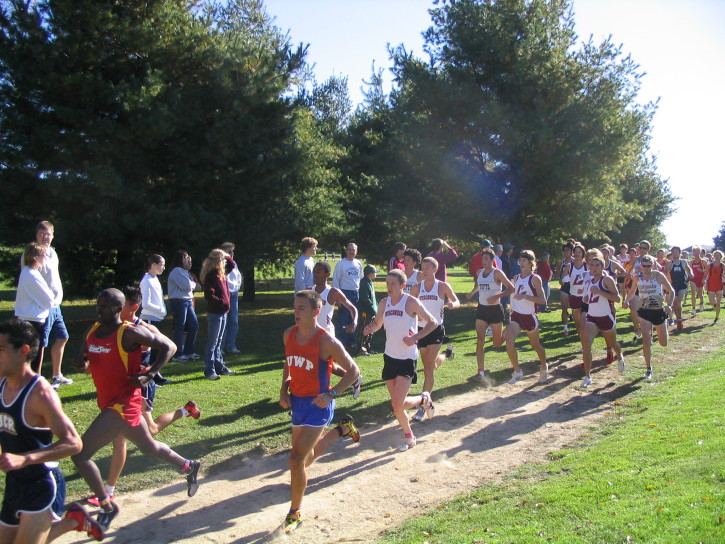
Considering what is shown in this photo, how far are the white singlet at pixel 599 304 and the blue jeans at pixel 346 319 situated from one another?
4417mm

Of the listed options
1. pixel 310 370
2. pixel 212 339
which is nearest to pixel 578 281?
pixel 212 339

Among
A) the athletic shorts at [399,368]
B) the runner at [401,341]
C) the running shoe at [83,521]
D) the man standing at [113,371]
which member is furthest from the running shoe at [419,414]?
the running shoe at [83,521]

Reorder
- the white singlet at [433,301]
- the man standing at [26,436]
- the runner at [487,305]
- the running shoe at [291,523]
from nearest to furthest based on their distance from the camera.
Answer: the man standing at [26,436]
the running shoe at [291,523]
the white singlet at [433,301]
the runner at [487,305]

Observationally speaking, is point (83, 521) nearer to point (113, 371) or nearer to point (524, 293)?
point (113, 371)

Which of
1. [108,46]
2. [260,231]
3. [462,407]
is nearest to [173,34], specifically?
[108,46]

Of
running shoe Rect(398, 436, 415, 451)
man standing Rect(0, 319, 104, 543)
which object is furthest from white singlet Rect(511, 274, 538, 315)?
man standing Rect(0, 319, 104, 543)

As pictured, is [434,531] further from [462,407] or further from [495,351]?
[495,351]

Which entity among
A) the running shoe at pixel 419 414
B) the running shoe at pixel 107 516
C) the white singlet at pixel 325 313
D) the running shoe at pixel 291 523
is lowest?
the running shoe at pixel 291 523

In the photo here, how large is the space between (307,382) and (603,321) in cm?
655

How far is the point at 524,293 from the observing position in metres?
10.2

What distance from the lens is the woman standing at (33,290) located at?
26.6ft

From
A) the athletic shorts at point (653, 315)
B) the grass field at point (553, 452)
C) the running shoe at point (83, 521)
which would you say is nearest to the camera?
the running shoe at point (83, 521)

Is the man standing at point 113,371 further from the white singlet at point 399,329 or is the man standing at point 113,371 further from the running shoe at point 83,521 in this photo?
the white singlet at point 399,329

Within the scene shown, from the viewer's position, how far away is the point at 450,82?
69.5 feet
